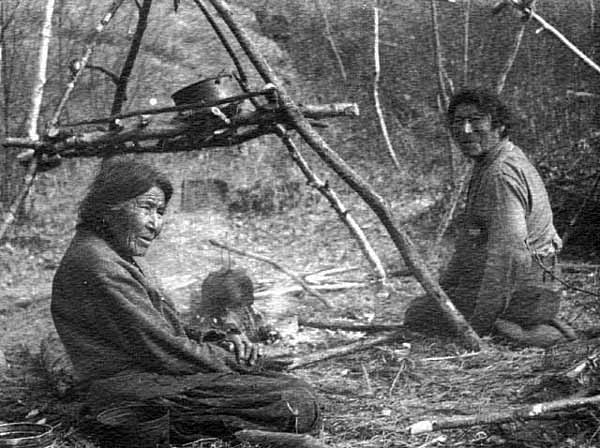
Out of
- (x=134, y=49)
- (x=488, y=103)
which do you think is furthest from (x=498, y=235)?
(x=134, y=49)

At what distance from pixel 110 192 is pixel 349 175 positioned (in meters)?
1.72

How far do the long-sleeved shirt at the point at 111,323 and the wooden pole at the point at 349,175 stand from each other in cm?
168

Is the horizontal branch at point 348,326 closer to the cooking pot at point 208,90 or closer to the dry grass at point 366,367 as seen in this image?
the dry grass at point 366,367

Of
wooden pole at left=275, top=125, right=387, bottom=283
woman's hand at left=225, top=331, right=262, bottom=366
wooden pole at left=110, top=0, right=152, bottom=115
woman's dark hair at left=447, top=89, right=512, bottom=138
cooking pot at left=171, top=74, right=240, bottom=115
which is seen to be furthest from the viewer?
wooden pole at left=275, top=125, right=387, bottom=283

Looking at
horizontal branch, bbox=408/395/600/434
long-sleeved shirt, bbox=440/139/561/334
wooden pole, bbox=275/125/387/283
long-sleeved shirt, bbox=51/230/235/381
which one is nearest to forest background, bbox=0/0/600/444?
Result: wooden pole, bbox=275/125/387/283

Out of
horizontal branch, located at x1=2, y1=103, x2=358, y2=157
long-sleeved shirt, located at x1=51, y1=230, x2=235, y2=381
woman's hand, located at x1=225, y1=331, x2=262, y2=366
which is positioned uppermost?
horizontal branch, located at x1=2, y1=103, x2=358, y2=157

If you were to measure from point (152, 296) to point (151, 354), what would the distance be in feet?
1.31

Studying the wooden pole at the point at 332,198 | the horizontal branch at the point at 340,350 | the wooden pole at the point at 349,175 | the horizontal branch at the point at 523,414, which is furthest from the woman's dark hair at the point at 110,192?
the wooden pole at the point at 332,198

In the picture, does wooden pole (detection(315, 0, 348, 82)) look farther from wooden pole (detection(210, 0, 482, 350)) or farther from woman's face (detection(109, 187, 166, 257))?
woman's face (detection(109, 187, 166, 257))

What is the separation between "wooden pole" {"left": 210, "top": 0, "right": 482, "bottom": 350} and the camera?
518cm

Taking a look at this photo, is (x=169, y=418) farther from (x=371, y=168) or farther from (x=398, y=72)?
(x=398, y=72)

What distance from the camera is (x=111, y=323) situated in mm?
3818

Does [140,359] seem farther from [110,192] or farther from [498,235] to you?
[498,235]

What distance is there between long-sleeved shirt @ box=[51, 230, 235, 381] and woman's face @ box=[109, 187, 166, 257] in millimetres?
115
